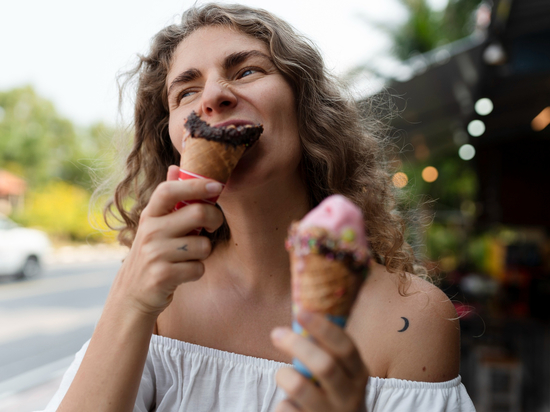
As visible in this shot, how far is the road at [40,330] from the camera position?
5516 millimetres

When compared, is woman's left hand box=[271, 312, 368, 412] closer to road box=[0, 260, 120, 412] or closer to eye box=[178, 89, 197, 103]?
eye box=[178, 89, 197, 103]

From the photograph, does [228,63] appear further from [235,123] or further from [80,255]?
[80,255]

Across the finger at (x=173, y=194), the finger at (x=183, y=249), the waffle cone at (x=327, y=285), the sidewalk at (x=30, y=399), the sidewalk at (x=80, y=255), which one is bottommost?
the sidewalk at (x=30, y=399)

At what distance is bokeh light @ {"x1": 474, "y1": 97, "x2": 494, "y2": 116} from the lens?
6.76 meters

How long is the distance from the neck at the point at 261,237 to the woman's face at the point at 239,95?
0.16 m

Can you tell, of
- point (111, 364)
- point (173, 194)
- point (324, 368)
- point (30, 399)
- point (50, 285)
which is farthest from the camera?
point (50, 285)

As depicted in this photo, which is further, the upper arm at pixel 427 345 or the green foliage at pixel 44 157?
the green foliage at pixel 44 157

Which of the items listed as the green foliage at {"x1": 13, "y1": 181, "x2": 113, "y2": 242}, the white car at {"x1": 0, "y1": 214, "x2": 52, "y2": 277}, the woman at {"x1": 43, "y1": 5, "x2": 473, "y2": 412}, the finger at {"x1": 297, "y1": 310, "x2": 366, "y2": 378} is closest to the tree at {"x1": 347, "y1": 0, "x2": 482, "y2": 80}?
the white car at {"x1": 0, "y1": 214, "x2": 52, "y2": 277}

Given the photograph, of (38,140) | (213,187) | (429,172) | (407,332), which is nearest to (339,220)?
(213,187)

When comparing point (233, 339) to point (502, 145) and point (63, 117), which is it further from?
point (63, 117)

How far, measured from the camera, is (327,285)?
0.88m

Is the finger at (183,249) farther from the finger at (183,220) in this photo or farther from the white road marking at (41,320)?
the white road marking at (41,320)

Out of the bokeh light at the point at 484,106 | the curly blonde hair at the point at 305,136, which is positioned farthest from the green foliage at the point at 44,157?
the curly blonde hair at the point at 305,136

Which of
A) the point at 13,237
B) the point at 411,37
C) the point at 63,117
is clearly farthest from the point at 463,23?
the point at 63,117
